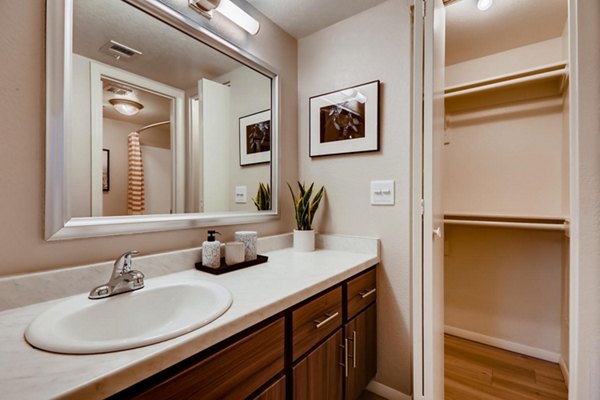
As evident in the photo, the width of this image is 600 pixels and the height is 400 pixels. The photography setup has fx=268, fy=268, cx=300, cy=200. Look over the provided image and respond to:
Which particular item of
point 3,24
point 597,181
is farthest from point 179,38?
point 597,181

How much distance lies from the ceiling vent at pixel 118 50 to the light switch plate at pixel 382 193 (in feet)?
4.12

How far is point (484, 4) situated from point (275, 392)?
2.14 meters

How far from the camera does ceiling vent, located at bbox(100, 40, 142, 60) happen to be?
967 millimetres

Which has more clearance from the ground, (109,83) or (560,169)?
(109,83)

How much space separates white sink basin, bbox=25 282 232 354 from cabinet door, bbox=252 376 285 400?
0.29 meters

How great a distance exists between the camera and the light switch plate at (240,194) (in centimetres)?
148

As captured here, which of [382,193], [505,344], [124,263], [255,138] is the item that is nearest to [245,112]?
[255,138]

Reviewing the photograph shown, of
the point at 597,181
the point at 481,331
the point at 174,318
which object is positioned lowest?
the point at 481,331

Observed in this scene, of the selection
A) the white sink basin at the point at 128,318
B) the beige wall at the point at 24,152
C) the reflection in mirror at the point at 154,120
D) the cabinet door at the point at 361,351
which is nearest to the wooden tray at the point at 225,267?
the white sink basin at the point at 128,318

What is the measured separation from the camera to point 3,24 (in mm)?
739

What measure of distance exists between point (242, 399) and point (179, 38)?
1.38 metres

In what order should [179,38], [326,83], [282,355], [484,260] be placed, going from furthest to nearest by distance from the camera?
[484,260] → [326,83] → [179,38] → [282,355]

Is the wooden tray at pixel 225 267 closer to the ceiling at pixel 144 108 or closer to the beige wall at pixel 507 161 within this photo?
the ceiling at pixel 144 108

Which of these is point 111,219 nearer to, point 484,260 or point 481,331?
point 484,260
